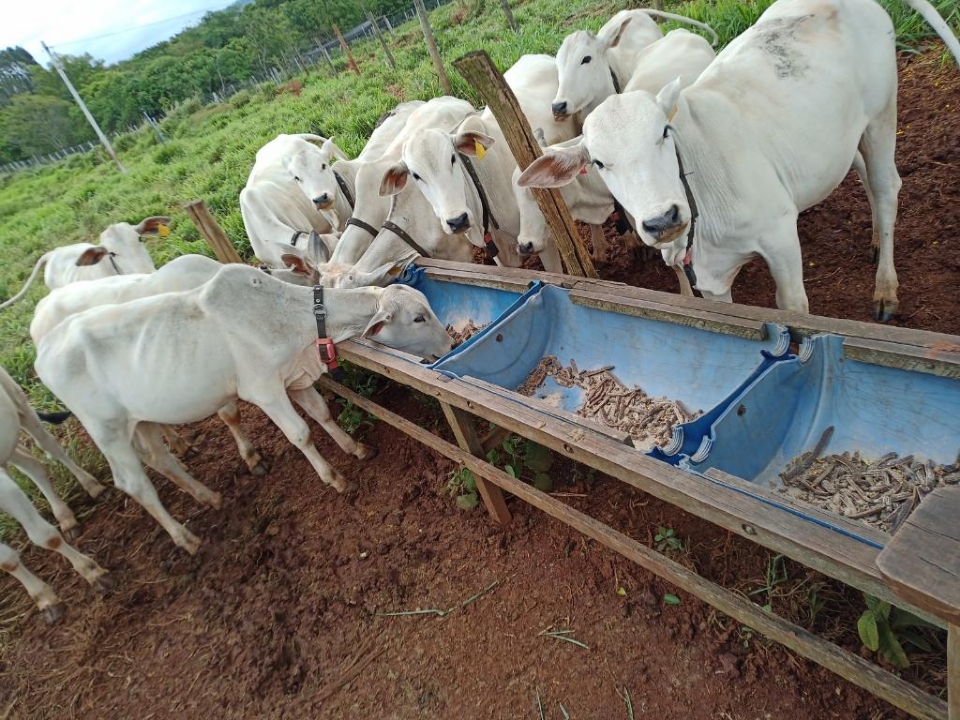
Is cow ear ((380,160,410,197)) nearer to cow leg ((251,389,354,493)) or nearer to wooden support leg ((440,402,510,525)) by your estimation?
cow leg ((251,389,354,493))

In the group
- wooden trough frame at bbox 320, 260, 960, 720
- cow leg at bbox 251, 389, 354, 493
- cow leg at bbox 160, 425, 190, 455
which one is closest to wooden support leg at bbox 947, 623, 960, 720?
wooden trough frame at bbox 320, 260, 960, 720

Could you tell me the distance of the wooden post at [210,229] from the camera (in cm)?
528

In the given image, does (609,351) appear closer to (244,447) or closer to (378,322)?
(378,322)

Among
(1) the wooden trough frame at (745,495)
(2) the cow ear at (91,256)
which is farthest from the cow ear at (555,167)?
(2) the cow ear at (91,256)

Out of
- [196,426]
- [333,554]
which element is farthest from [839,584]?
[196,426]

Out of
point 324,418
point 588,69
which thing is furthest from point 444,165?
point 324,418

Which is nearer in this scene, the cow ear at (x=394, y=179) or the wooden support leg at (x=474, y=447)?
the wooden support leg at (x=474, y=447)

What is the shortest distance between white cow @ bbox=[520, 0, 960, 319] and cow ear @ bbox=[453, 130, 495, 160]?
1216mm

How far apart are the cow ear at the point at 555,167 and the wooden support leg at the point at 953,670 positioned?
230 cm

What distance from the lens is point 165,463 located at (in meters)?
4.09

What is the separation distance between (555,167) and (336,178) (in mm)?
3677

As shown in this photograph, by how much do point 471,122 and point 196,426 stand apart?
12.0 ft

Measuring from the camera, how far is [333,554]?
11.5ft

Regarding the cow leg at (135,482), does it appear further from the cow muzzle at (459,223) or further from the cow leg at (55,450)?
the cow muzzle at (459,223)
